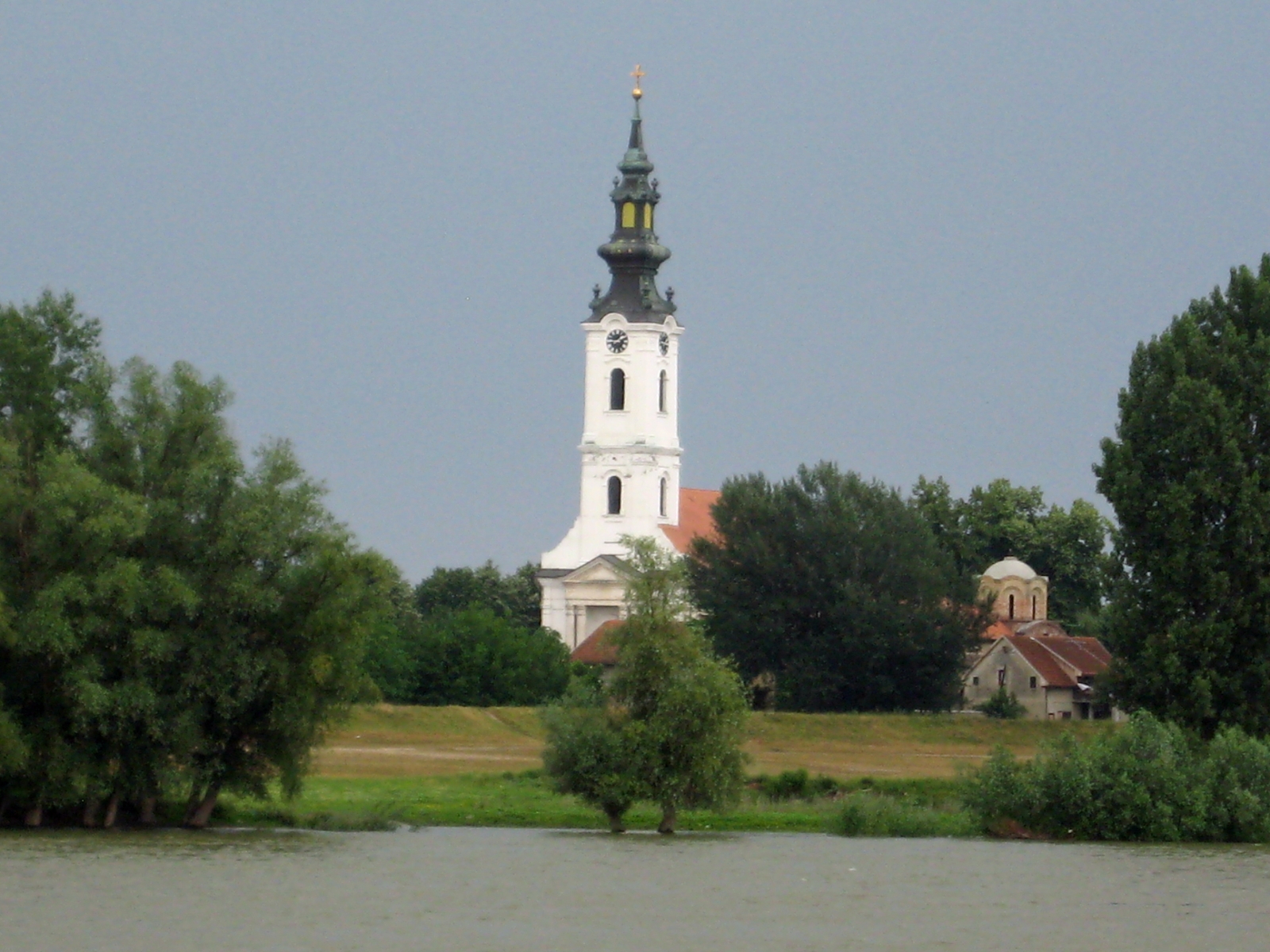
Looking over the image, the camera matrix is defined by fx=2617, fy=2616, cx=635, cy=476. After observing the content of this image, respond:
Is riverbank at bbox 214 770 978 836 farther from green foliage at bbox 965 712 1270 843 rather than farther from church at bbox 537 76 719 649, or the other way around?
church at bbox 537 76 719 649

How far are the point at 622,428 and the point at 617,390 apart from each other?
1955 mm

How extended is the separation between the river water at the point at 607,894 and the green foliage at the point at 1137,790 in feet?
3.93

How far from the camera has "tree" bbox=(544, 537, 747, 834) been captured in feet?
178

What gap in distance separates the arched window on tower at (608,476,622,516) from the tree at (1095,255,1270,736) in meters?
67.3

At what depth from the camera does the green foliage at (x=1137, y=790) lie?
182ft

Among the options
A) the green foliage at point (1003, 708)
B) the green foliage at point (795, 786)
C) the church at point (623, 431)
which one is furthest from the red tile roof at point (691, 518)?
the green foliage at point (795, 786)

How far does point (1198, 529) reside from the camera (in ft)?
203

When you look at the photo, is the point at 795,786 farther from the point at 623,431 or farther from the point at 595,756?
the point at 623,431

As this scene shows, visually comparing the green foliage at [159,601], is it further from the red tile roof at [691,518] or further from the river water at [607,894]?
the red tile roof at [691,518]

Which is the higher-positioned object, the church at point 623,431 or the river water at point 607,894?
the church at point 623,431

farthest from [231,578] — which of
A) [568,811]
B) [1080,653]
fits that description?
[1080,653]

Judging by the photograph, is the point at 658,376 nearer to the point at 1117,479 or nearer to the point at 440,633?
the point at 440,633

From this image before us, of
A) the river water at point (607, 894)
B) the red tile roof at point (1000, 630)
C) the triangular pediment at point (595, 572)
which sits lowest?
the river water at point (607, 894)

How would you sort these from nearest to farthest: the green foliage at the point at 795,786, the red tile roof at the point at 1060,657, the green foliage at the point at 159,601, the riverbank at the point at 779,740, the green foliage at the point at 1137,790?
1. the green foliage at the point at 159,601
2. the green foliage at the point at 1137,790
3. the green foliage at the point at 795,786
4. the riverbank at the point at 779,740
5. the red tile roof at the point at 1060,657
